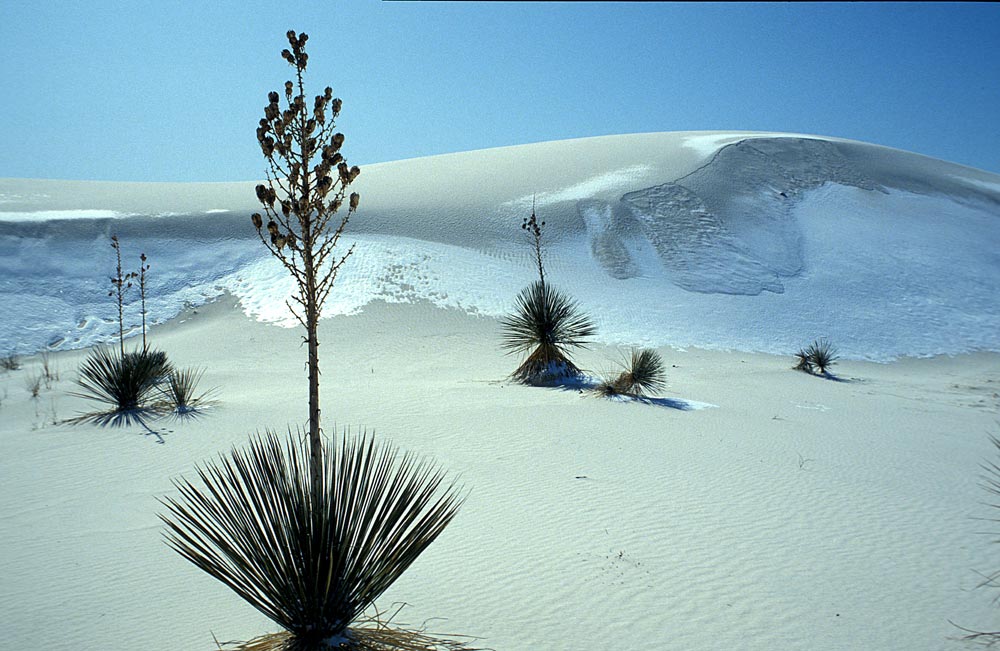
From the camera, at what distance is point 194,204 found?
34719 millimetres

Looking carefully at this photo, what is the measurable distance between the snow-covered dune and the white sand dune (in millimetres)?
181

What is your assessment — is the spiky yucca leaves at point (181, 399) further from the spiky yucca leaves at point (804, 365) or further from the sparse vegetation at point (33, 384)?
the spiky yucca leaves at point (804, 365)

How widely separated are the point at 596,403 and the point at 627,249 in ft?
64.2

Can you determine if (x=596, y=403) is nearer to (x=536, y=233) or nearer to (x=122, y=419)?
(x=536, y=233)

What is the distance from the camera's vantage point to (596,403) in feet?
40.3

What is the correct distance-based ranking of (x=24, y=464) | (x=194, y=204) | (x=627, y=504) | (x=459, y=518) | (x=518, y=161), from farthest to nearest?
(x=518, y=161)
(x=194, y=204)
(x=24, y=464)
(x=627, y=504)
(x=459, y=518)

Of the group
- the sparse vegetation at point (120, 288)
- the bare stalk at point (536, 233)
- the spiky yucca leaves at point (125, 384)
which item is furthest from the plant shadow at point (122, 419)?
the bare stalk at point (536, 233)

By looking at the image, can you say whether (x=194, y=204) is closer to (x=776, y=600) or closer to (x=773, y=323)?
(x=773, y=323)

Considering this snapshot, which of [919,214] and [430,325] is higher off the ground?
[919,214]

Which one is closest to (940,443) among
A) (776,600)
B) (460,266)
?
(776,600)

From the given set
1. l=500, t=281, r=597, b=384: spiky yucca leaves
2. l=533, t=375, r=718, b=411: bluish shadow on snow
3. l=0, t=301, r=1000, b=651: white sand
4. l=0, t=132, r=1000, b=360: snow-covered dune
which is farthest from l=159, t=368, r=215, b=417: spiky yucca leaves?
l=0, t=132, r=1000, b=360: snow-covered dune

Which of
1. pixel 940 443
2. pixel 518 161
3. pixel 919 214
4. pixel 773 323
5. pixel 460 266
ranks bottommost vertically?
pixel 940 443

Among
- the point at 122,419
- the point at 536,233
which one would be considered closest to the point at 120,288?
the point at 122,419

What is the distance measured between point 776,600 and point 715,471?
12.0 ft
